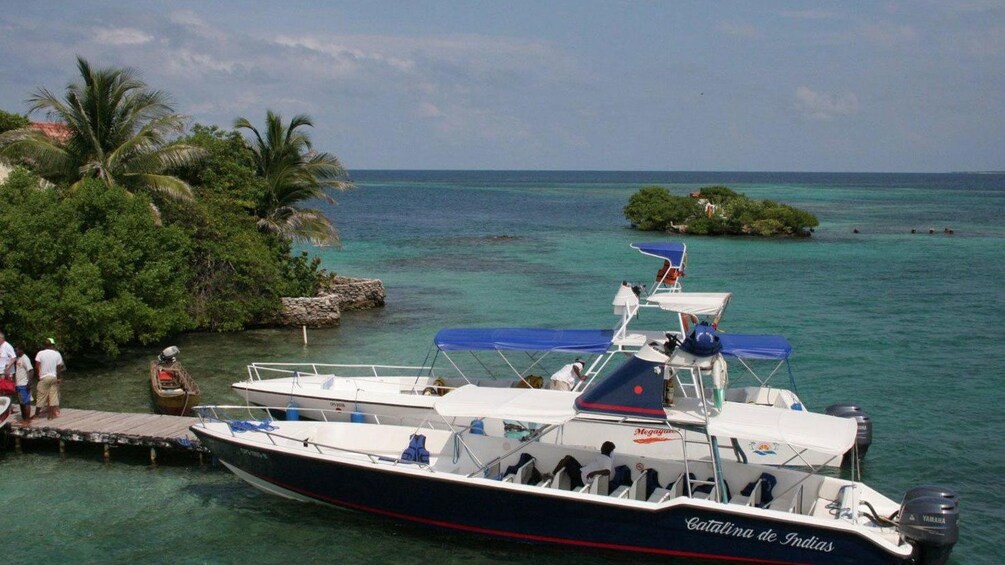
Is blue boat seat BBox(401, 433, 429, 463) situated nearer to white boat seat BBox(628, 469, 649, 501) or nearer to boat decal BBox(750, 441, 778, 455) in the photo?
white boat seat BBox(628, 469, 649, 501)

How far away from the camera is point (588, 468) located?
1276cm

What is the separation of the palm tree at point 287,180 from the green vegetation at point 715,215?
3677 centimetres

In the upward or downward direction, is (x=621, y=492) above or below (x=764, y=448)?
above

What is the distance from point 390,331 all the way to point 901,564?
60.7 feet

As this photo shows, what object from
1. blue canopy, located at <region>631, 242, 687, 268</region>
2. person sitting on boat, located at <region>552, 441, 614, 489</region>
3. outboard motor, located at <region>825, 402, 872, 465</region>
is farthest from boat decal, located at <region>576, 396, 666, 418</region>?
blue canopy, located at <region>631, 242, 687, 268</region>

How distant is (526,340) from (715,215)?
157 ft

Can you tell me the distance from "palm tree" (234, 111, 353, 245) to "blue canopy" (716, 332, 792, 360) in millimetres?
17437

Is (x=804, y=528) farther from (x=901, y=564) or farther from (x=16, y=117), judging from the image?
(x=16, y=117)

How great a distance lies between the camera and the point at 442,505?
12.5 metres

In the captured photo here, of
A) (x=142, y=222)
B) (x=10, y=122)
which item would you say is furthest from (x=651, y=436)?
(x=10, y=122)

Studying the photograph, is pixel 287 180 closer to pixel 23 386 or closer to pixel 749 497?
pixel 23 386

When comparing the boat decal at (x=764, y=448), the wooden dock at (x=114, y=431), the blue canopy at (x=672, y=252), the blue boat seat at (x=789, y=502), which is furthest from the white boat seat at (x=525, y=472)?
the blue canopy at (x=672, y=252)

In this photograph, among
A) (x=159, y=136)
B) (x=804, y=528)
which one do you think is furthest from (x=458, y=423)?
(x=159, y=136)

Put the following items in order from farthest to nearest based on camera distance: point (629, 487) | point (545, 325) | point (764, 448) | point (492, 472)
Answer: point (545, 325)
point (764, 448)
point (492, 472)
point (629, 487)
